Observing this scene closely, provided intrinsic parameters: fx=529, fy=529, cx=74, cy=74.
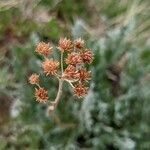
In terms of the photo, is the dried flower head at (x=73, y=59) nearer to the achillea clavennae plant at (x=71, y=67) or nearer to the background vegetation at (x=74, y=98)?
the achillea clavennae plant at (x=71, y=67)

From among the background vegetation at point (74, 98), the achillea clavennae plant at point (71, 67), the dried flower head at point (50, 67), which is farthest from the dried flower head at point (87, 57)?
the background vegetation at point (74, 98)

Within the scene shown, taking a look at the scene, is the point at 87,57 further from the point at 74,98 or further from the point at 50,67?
the point at 74,98

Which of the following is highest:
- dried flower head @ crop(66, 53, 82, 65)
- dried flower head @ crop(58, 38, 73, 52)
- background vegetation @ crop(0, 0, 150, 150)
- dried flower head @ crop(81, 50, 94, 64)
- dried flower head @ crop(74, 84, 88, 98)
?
background vegetation @ crop(0, 0, 150, 150)

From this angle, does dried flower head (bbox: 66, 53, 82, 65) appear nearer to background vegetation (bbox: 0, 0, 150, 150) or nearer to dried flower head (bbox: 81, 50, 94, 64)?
dried flower head (bbox: 81, 50, 94, 64)

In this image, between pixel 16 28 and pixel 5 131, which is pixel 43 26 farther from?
pixel 5 131

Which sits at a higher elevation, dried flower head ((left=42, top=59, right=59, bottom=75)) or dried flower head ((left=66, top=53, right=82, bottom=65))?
dried flower head ((left=66, top=53, right=82, bottom=65))

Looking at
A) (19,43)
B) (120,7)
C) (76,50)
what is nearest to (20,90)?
(19,43)

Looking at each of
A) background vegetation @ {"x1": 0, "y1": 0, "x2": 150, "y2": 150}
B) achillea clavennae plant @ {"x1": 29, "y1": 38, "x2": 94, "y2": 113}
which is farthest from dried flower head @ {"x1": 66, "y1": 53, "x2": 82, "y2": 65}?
background vegetation @ {"x1": 0, "y1": 0, "x2": 150, "y2": 150}

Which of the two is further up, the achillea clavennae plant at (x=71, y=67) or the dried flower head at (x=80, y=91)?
the achillea clavennae plant at (x=71, y=67)

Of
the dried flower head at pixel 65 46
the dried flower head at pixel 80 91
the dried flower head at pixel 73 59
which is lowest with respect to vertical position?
the dried flower head at pixel 80 91
